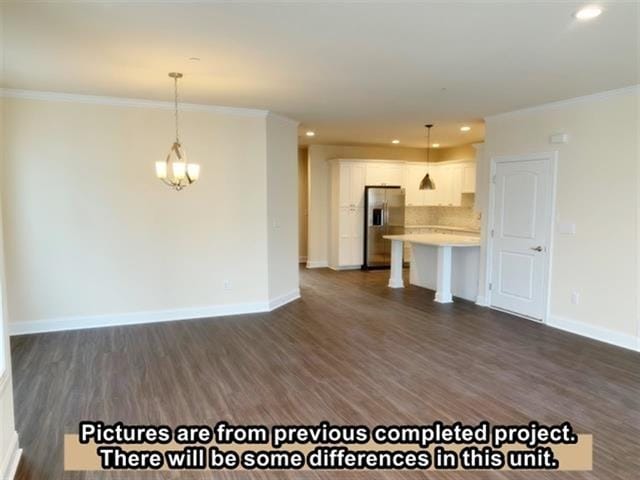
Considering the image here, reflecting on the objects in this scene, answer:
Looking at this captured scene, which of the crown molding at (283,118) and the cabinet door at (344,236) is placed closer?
the crown molding at (283,118)

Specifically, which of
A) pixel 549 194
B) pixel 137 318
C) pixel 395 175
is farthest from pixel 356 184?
pixel 137 318

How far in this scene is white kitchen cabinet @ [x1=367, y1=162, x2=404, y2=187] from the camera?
9.16 metres

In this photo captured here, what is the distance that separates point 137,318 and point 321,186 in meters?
5.09

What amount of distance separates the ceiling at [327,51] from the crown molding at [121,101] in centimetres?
18

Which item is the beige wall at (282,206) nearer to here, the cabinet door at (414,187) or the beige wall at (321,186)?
the beige wall at (321,186)

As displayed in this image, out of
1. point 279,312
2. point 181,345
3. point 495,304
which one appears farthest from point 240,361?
point 495,304

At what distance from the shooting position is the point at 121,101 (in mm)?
5004

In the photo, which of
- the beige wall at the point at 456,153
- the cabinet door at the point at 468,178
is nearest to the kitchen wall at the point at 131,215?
the cabinet door at the point at 468,178

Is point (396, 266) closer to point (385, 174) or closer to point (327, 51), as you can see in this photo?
point (385, 174)

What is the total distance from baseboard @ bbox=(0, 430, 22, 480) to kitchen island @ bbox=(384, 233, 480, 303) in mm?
5274

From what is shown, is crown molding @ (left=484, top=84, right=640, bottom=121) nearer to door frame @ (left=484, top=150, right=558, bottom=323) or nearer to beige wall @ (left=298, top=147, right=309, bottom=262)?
door frame @ (left=484, top=150, right=558, bottom=323)

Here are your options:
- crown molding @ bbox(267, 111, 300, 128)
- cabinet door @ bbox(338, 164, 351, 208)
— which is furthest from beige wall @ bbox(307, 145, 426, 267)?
crown molding @ bbox(267, 111, 300, 128)

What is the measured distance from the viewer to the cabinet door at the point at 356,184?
9023mm

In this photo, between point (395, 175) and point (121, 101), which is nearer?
point (121, 101)
